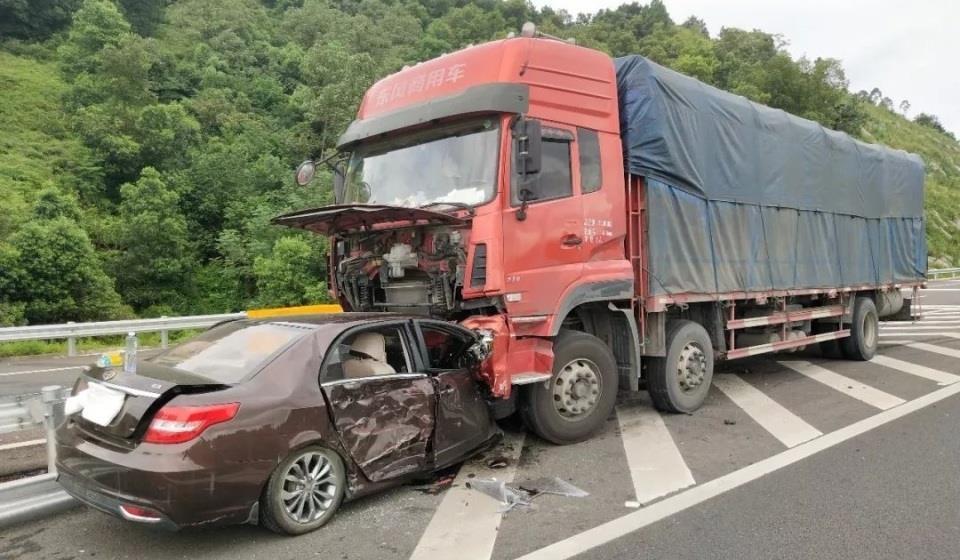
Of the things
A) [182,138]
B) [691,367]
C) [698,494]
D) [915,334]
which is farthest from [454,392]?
[182,138]

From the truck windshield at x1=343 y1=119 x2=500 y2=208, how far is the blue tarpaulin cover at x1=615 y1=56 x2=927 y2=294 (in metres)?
1.80

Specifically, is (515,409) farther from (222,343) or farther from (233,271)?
(233,271)

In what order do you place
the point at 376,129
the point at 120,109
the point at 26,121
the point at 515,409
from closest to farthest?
the point at 515,409
the point at 376,129
the point at 120,109
the point at 26,121

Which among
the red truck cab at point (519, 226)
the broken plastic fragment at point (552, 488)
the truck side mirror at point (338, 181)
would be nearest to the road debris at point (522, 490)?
the broken plastic fragment at point (552, 488)

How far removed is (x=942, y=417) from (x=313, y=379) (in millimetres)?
6587

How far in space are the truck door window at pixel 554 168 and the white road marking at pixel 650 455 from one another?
7.89ft

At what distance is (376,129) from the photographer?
651cm

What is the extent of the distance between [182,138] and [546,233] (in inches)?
1128

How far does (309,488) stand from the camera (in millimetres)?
4062

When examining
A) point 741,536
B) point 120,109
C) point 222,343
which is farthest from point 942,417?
point 120,109

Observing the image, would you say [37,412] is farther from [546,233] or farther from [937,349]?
[937,349]

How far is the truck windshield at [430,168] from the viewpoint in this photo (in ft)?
18.6

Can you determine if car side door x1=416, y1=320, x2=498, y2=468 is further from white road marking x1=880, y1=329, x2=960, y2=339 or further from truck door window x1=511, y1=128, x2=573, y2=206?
white road marking x1=880, y1=329, x2=960, y2=339

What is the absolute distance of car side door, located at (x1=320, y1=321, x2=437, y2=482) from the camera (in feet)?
14.0
